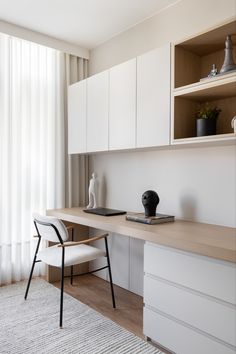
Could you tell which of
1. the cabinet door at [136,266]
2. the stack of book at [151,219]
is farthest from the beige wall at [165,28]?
the cabinet door at [136,266]

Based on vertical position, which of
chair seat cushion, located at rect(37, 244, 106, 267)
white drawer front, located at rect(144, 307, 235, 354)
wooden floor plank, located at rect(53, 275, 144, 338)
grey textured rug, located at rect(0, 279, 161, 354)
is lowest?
wooden floor plank, located at rect(53, 275, 144, 338)

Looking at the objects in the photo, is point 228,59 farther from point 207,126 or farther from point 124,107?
point 124,107

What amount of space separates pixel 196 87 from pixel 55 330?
1965 mm

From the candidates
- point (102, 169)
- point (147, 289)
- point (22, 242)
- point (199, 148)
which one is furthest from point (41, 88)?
point (147, 289)

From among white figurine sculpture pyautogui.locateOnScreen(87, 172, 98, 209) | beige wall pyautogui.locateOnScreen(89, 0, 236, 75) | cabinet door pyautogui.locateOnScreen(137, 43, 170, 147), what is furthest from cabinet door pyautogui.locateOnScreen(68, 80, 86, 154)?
cabinet door pyautogui.locateOnScreen(137, 43, 170, 147)

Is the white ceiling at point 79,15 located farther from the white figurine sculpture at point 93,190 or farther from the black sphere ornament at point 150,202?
the black sphere ornament at point 150,202

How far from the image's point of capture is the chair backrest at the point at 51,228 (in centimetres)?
230

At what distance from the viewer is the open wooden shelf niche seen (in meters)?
2.01

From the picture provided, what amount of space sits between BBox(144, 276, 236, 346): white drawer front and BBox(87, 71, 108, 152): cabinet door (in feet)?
4.48

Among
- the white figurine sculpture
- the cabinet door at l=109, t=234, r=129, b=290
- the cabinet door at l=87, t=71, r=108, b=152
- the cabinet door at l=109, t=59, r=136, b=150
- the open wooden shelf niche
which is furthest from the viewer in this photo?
the white figurine sculpture

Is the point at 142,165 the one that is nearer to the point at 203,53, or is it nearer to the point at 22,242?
the point at 203,53

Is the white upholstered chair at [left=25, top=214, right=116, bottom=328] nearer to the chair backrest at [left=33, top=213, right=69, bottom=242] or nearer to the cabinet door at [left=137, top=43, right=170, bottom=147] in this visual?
the chair backrest at [left=33, top=213, right=69, bottom=242]

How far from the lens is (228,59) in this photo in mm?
1921

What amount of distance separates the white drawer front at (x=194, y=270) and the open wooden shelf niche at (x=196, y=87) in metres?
0.76
